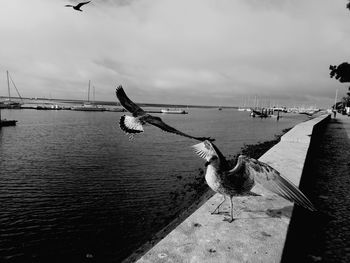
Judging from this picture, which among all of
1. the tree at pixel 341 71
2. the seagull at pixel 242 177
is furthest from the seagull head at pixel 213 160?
the tree at pixel 341 71

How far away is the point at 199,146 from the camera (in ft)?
16.9

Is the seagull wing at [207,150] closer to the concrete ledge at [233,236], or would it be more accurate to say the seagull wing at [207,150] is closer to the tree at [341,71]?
the concrete ledge at [233,236]

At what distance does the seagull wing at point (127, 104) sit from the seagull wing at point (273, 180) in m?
1.98

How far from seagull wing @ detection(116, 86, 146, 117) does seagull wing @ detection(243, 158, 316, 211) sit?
1.98m

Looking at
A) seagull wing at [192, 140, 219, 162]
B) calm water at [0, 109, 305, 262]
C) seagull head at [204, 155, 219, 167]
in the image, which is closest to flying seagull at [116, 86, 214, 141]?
seagull wing at [192, 140, 219, 162]

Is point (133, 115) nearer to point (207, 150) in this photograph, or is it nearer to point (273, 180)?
point (207, 150)

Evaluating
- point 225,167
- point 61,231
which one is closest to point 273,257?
point 225,167

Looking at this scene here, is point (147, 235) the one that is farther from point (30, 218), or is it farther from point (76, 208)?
point (30, 218)

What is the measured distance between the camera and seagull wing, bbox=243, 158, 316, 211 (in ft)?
15.0

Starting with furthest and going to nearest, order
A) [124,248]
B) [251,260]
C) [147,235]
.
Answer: [147,235] < [124,248] < [251,260]

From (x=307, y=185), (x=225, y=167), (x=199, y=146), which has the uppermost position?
(x=199, y=146)

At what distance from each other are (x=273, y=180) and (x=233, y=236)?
115 centimetres

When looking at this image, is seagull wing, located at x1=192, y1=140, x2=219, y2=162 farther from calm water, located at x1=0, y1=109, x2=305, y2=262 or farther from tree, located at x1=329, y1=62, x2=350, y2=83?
tree, located at x1=329, y1=62, x2=350, y2=83

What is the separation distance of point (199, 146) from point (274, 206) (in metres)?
2.02
